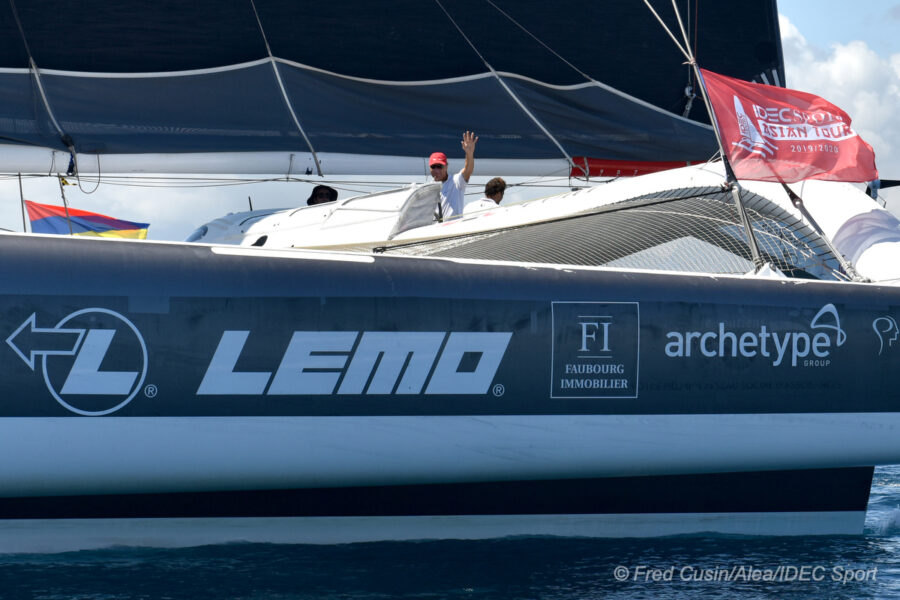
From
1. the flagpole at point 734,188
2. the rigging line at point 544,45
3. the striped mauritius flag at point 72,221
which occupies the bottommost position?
the flagpole at point 734,188

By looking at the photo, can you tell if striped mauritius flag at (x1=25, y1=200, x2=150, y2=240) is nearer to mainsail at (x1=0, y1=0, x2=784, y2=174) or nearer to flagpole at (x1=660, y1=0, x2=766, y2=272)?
mainsail at (x1=0, y1=0, x2=784, y2=174)

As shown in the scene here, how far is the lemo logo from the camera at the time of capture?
2.85 meters

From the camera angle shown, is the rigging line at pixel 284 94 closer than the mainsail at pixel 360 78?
No

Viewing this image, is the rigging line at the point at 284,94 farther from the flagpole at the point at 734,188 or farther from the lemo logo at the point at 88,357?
the lemo logo at the point at 88,357

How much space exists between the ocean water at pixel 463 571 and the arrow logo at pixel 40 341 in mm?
627

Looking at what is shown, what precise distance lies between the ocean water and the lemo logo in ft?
1.68

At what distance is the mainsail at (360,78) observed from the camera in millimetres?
5055

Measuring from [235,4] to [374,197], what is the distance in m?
1.33

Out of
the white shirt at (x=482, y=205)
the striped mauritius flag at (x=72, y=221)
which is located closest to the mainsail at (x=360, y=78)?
the white shirt at (x=482, y=205)

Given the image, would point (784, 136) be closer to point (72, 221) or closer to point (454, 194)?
point (454, 194)

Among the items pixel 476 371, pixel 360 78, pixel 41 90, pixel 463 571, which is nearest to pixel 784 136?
pixel 476 371

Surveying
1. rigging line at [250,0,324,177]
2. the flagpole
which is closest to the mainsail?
rigging line at [250,0,324,177]

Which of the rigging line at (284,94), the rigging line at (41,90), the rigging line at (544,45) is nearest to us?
the rigging line at (41,90)

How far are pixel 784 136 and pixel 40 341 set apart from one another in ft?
8.50
